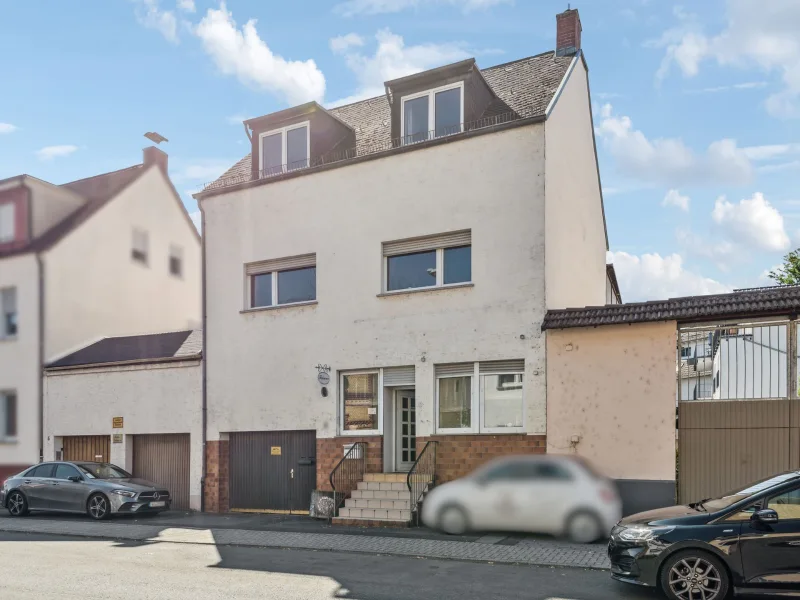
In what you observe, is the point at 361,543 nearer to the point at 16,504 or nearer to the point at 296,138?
the point at 16,504

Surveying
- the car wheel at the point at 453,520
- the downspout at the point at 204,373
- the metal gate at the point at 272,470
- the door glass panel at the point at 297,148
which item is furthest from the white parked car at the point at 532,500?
the door glass panel at the point at 297,148

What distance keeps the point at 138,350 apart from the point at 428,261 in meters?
9.04

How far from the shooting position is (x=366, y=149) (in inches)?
701

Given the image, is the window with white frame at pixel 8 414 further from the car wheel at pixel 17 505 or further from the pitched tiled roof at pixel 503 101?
the pitched tiled roof at pixel 503 101

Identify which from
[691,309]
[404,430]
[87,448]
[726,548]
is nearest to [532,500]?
[691,309]

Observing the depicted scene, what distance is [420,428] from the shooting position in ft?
52.3

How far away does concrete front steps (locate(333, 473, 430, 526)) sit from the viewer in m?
14.9

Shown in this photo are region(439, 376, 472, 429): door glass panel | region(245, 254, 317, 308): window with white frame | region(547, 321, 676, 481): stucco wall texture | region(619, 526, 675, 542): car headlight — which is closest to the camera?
region(619, 526, 675, 542): car headlight

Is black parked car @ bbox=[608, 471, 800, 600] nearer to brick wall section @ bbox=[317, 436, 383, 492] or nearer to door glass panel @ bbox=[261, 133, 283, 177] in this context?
brick wall section @ bbox=[317, 436, 383, 492]

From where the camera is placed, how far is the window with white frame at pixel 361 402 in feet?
54.7

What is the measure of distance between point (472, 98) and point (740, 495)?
34.6 ft

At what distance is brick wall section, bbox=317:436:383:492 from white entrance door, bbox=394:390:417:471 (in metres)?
0.49

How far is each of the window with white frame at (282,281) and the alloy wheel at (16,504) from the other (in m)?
6.92

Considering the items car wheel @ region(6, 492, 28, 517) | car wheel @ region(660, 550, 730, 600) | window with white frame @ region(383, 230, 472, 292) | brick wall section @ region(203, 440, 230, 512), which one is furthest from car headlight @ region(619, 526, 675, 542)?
car wheel @ region(6, 492, 28, 517)
